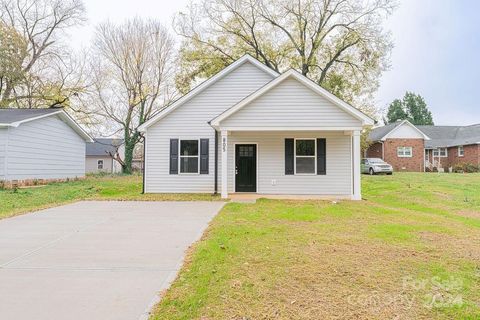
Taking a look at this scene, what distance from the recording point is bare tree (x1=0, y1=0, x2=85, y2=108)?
93.6 feet

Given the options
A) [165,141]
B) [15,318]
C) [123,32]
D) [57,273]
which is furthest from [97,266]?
[123,32]

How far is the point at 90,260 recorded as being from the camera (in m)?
5.24

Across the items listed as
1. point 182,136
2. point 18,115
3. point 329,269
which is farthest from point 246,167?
point 18,115

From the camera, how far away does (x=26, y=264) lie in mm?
5070

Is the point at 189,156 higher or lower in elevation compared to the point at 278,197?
higher

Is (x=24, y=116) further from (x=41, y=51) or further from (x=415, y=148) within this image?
(x=415, y=148)

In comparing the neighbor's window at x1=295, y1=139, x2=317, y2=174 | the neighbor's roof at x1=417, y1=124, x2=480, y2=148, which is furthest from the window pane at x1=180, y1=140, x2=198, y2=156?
the neighbor's roof at x1=417, y1=124, x2=480, y2=148

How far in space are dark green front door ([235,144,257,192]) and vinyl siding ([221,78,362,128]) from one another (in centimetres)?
206

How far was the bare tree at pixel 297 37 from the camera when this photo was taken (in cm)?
2306

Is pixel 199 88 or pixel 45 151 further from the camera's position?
pixel 45 151

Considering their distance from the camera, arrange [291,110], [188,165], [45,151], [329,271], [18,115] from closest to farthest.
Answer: [329,271]
[291,110]
[188,165]
[18,115]
[45,151]

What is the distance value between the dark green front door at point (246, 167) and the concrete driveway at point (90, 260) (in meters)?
5.04

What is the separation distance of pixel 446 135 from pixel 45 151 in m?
39.7

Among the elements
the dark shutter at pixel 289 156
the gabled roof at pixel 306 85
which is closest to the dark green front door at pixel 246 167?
the dark shutter at pixel 289 156
